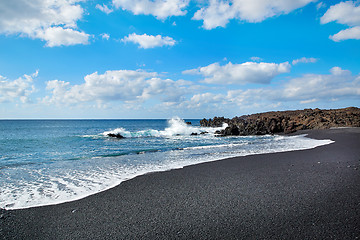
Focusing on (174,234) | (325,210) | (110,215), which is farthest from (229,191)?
(110,215)

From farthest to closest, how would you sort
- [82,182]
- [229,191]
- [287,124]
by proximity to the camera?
[287,124] → [82,182] → [229,191]

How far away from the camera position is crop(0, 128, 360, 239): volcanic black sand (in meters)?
3.39

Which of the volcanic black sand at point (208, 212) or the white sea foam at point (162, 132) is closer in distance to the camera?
the volcanic black sand at point (208, 212)

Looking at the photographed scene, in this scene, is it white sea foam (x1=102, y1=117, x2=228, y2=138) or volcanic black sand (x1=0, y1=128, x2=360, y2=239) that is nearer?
volcanic black sand (x1=0, y1=128, x2=360, y2=239)

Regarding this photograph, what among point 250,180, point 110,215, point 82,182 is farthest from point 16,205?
point 250,180

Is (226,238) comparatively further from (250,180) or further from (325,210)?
(250,180)

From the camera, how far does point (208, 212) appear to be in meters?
4.09

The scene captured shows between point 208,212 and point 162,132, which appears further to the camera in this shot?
point 162,132

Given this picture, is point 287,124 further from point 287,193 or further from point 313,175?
point 287,193

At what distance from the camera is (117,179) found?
697cm

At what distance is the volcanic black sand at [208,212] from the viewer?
339 cm

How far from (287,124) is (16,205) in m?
33.0

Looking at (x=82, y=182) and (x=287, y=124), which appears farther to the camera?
(x=287, y=124)

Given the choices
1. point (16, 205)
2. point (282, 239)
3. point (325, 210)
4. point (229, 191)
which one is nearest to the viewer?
point (282, 239)
